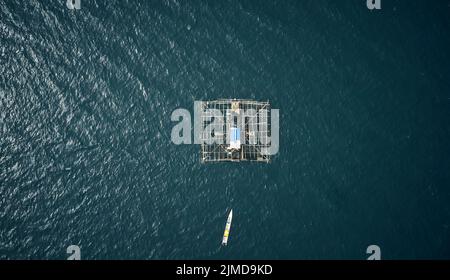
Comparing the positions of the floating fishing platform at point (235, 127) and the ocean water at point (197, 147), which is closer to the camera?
the floating fishing platform at point (235, 127)

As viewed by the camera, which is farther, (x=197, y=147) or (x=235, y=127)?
(x=197, y=147)

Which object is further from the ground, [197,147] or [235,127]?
[235,127]

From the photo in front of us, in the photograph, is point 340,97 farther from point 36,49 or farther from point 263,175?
point 36,49

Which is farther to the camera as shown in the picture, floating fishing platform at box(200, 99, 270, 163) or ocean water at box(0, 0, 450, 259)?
ocean water at box(0, 0, 450, 259)

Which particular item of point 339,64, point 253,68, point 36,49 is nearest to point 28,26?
point 36,49
